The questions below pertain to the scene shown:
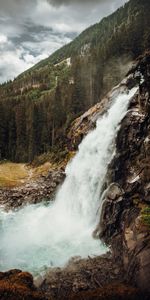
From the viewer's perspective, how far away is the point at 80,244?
3709cm

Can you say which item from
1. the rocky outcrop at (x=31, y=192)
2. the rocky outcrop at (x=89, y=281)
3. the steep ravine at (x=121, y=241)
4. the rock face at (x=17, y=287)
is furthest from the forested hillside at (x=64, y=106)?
the rock face at (x=17, y=287)

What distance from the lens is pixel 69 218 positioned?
45.3 metres

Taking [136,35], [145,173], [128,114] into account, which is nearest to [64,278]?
[145,173]

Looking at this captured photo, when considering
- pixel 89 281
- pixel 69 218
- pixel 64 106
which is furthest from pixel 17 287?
pixel 64 106

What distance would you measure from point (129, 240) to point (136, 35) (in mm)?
67181

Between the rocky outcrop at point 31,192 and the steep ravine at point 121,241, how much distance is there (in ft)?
49.1

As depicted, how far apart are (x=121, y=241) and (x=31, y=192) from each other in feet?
79.8

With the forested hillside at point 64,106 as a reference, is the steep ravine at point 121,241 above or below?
below

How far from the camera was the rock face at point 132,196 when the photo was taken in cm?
3002

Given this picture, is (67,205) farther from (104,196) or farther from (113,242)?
(113,242)

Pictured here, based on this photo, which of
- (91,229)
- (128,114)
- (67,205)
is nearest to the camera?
(91,229)

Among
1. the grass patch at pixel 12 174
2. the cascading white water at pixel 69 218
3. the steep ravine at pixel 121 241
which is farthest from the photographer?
the grass patch at pixel 12 174

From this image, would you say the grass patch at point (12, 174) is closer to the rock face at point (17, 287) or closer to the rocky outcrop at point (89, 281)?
the rocky outcrop at point (89, 281)

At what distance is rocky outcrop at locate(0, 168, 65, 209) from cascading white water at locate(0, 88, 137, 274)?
182 cm
